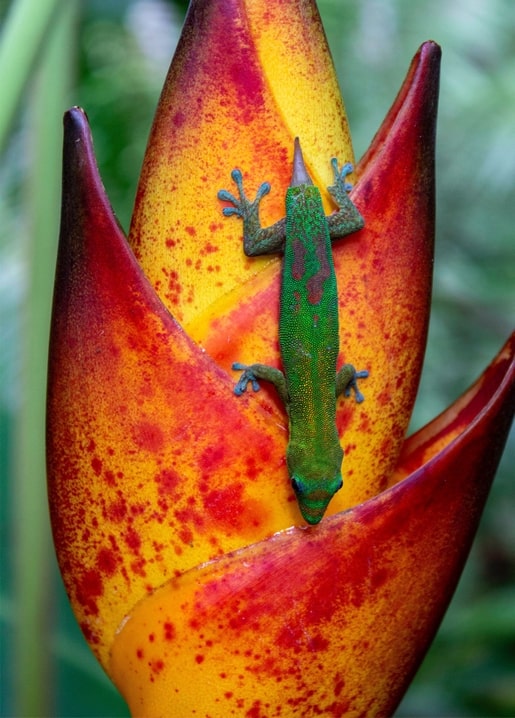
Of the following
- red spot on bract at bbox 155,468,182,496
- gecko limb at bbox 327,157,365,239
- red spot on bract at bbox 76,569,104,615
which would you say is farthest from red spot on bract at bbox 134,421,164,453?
gecko limb at bbox 327,157,365,239

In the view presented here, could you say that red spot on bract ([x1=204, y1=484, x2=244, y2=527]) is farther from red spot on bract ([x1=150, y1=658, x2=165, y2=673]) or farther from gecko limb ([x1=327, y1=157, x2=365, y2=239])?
gecko limb ([x1=327, y1=157, x2=365, y2=239])

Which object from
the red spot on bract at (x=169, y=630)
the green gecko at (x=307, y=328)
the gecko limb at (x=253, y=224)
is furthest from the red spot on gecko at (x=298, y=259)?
the red spot on bract at (x=169, y=630)

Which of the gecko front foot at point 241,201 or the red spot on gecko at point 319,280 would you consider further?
the red spot on gecko at point 319,280

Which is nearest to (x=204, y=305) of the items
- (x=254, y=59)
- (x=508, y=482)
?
(x=254, y=59)

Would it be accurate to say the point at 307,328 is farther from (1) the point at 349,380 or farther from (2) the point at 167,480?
(2) the point at 167,480

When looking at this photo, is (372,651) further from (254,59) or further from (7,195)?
(7,195)

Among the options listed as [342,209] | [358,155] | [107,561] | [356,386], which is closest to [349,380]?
[356,386]

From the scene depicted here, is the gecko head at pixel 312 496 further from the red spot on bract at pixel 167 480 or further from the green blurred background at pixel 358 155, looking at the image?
the green blurred background at pixel 358 155
